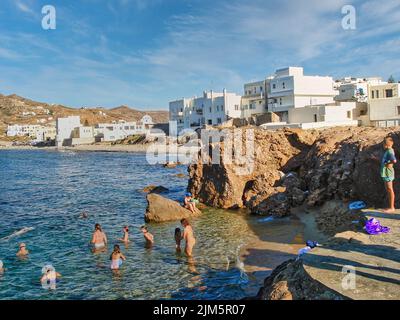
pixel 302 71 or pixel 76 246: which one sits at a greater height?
pixel 302 71

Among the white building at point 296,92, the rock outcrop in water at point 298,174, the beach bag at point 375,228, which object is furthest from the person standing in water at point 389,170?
the white building at point 296,92

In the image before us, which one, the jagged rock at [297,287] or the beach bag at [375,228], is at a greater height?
the beach bag at [375,228]

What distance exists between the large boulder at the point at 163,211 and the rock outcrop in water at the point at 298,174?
3.13 meters

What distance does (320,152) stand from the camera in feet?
71.4

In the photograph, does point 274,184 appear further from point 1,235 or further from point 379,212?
point 1,235

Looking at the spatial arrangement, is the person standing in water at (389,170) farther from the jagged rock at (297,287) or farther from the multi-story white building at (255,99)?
the multi-story white building at (255,99)

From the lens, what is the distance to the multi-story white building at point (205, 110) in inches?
2849

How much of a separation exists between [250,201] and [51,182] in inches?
1177

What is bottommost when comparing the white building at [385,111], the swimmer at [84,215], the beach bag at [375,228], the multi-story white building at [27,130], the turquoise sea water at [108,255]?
the turquoise sea water at [108,255]

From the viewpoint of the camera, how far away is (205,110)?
80.2 meters
